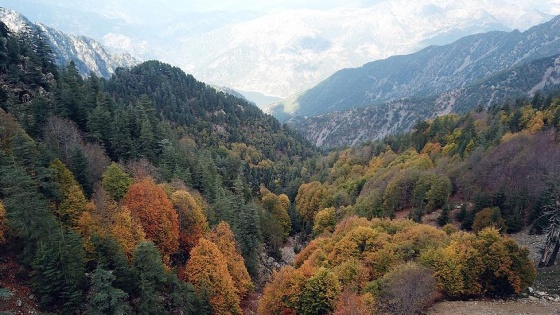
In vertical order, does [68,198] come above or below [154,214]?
above

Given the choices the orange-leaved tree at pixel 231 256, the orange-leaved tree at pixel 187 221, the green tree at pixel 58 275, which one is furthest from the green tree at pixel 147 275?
the orange-leaved tree at pixel 231 256

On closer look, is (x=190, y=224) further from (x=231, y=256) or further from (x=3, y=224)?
(x=3, y=224)

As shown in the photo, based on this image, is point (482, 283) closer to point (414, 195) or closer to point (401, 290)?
point (401, 290)

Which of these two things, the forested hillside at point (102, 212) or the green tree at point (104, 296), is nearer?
the green tree at point (104, 296)

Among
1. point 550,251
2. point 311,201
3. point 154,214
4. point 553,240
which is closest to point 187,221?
point 154,214

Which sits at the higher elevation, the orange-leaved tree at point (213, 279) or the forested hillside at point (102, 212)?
the forested hillside at point (102, 212)

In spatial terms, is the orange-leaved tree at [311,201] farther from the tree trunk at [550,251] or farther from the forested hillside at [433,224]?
the tree trunk at [550,251]

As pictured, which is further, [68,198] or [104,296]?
[68,198]
